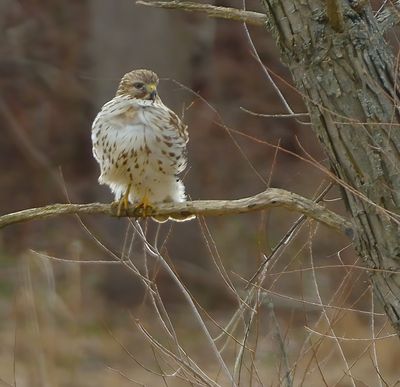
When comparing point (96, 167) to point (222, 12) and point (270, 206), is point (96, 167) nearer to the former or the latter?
point (222, 12)

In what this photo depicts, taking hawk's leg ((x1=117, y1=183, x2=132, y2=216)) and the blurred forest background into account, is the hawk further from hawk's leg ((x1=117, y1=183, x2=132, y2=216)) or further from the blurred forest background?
the blurred forest background

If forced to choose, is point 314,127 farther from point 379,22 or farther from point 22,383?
point 22,383

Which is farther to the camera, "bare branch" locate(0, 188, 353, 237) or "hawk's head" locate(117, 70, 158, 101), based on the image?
"hawk's head" locate(117, 70, 158, 101)

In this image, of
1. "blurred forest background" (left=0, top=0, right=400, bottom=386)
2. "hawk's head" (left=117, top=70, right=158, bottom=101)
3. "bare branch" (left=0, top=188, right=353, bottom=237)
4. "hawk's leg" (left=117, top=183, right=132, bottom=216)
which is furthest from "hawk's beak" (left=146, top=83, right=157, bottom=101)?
"blurred forest background" (left=0, top=0, right=400, bottom=386)

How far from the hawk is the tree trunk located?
1.54 metres

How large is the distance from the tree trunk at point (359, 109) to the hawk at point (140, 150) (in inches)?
60.6

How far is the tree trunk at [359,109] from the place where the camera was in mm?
3619

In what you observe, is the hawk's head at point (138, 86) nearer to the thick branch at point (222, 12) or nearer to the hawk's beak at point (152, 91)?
the hawk's beak at point (152, 91)

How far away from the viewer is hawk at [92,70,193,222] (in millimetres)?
5188

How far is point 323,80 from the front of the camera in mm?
3680

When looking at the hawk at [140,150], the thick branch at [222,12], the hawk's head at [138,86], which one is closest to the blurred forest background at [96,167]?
the hawk's head at [138,86]

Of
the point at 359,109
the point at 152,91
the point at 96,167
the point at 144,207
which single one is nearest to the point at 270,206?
the point at 359,109

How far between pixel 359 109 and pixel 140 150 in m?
1.71

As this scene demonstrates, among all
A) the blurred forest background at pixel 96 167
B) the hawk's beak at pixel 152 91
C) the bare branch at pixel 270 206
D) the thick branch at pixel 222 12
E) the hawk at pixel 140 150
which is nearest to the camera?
the bare branch at pixel 270 206
